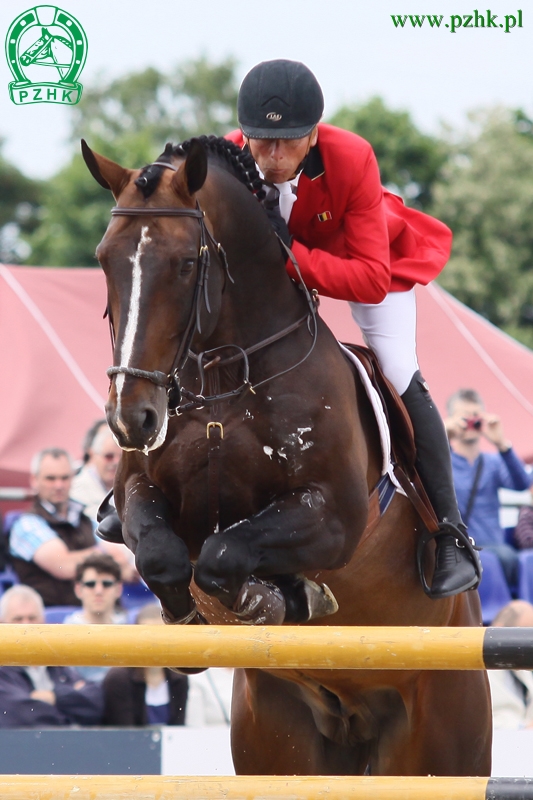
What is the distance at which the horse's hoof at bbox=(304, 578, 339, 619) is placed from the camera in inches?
143

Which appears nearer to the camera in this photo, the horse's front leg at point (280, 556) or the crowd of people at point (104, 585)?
the horse's front leg at point (280, 556)

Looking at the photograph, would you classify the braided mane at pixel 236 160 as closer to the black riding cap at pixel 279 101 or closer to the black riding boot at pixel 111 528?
the black riding cap at pixel 279 101

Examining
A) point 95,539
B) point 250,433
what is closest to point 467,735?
point 250,433

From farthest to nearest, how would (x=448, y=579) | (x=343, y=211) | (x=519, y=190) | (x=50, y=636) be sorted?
(x=519, y=190) < (x=448, y=579) < (x=343, y=211) < (x=50, y=636)

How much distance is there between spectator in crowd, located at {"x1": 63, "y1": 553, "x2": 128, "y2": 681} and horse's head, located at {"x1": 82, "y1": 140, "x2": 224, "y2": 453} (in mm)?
3091

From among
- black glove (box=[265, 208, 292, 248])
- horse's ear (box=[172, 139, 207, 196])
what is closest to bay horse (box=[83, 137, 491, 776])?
horse's ear (box=[172, 139, 207, 196])

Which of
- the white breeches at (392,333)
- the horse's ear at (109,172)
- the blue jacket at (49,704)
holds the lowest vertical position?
the blue jacket at (49,704)

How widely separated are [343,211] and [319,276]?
27 centimetres

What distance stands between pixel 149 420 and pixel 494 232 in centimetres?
2707

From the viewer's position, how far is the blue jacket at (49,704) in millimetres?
5578

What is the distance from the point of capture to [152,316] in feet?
10.1

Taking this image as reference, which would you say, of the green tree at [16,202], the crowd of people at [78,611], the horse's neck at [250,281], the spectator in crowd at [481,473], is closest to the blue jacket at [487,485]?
the spectator in crowd at [481,473]

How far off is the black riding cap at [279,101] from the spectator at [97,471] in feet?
12.8

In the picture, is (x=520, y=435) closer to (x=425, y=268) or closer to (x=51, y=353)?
(x=51, y=353)
